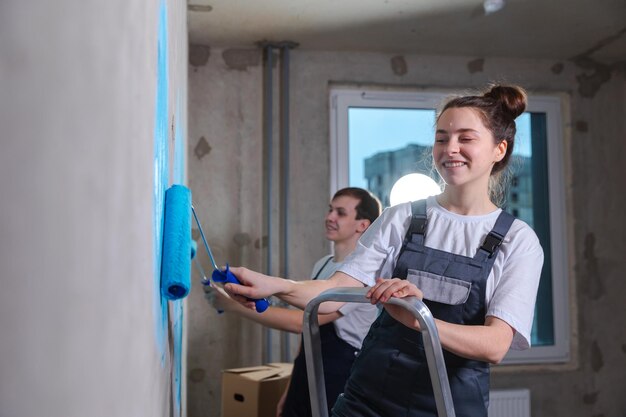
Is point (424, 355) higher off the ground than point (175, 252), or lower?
lower

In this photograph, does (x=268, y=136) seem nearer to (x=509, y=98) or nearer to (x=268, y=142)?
(x=268, y=142)

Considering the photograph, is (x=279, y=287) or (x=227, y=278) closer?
(x=227, y=278)

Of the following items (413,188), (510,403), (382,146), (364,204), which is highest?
(382,146)

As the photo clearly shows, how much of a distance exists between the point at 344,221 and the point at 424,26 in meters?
1.56

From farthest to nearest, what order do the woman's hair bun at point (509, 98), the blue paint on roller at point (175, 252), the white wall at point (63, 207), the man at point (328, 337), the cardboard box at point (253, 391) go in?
the cardboard box at point (253, 391) < the man at point (328, 337) < the woman's hair bun at point (509, 98) < the blue paint on roller at point (175, 252) < the white wall at point (63, 207)

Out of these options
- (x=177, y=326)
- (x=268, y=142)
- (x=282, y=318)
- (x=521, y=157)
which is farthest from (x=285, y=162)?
(x=177, y=326)

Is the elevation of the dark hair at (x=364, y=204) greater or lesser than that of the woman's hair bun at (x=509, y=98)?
lesser

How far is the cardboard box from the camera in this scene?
298 cm

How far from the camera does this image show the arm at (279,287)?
1.34 m

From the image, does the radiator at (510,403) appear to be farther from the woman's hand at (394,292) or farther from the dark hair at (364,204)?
the woman's hand at (394,292)

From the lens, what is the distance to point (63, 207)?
33cm

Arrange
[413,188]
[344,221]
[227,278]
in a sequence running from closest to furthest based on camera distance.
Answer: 1. [227,278]
2. [344,221]
3. [413,188]

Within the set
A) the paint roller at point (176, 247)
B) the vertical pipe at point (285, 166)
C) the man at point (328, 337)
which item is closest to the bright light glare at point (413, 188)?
the vertical pipe at point (285, 166)

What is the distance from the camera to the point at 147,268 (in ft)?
2.19
